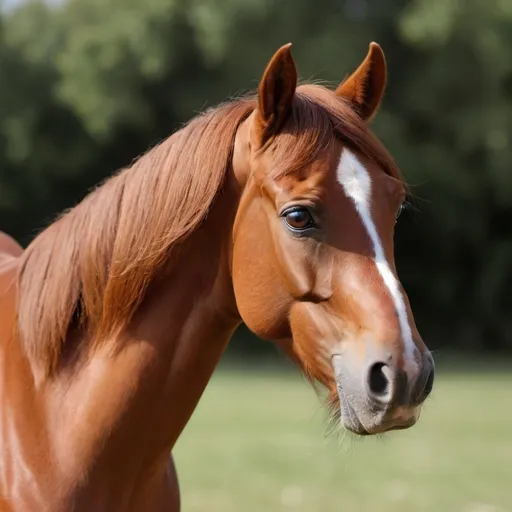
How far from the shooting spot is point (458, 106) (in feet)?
69.1

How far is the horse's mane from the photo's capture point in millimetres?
2533

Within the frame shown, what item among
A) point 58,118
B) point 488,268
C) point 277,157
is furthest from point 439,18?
point 277,157

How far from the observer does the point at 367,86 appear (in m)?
2.76

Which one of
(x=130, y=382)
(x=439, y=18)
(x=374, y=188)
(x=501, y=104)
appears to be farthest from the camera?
(x=501, y=104)

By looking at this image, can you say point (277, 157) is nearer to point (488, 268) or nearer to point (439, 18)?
point (439, 18)

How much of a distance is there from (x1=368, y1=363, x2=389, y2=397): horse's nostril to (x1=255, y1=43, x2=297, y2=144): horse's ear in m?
0.78

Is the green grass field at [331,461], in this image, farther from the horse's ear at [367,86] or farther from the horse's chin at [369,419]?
the horse's chin at [369,419]

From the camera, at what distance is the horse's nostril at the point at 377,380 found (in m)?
2.16

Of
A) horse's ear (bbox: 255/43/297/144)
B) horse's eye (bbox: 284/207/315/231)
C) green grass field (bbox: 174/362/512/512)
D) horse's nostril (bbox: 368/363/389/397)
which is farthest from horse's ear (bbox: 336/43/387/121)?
green grass field (bbox: 174/362/512/512)

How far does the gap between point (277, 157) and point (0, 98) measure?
65.0 feet

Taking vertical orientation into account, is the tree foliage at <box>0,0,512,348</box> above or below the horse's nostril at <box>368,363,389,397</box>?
below

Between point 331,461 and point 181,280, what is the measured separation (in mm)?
6502

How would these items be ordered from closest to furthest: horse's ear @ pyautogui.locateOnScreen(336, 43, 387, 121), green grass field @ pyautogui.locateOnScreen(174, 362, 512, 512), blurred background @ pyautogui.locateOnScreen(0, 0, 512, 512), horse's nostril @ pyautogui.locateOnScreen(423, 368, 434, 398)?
horse's nostril @ pyautogui.locateOnScreen(423, 368, 434, 398) → horse's ear @ pyautogui.locateOnScreen(336, 43, 387, 121) → green grass field @ pyautogui.locateOnScreen(174, 362, 512, 512) → blurred background @ pyautogui.locateOnScreen(0, 0, 512, 512)

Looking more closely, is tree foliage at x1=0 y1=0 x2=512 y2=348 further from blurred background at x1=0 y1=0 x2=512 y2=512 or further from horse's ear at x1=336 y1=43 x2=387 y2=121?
horse's ear at x1=336 y1=43 x2=387 y2=121
